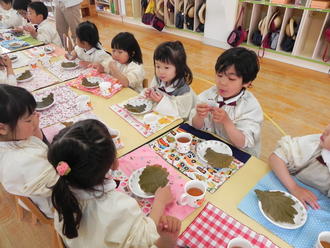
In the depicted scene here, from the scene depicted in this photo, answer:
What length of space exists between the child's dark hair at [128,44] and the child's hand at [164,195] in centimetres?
146

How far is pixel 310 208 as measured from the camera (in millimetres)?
993

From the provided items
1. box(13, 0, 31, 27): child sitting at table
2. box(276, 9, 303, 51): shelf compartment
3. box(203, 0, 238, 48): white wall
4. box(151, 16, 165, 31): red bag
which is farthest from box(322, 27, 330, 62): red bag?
box(13, 0, 31, 27): child sitting at table

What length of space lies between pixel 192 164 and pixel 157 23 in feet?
15.5

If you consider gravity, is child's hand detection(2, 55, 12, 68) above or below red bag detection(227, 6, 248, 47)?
above

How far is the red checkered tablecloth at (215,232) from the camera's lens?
2.83ft

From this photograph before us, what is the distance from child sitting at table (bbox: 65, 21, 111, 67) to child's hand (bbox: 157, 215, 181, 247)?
1.86 meters

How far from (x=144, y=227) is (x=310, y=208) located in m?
0.67

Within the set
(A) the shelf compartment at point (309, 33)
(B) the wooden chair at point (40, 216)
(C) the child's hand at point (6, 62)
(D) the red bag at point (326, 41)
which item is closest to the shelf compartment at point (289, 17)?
(A) the shelf compartment at point (309, 33)

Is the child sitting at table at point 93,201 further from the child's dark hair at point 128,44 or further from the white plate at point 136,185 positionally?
the child's dark hair at point 128,44

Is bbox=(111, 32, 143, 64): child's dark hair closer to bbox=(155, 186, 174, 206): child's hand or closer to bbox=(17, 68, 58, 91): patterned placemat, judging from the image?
bbox=(17, 68, 58, 91): patterned placemat

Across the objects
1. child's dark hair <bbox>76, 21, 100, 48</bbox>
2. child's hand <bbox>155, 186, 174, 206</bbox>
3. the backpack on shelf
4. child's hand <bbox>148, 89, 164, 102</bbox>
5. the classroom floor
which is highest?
child's dark hair <bbox>76, 21, 100, 48</bbox>

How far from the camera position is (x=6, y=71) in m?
1.95

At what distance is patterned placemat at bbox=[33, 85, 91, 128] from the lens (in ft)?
5.07

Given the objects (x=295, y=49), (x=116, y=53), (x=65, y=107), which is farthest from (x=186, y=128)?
(x=295, y=49)
